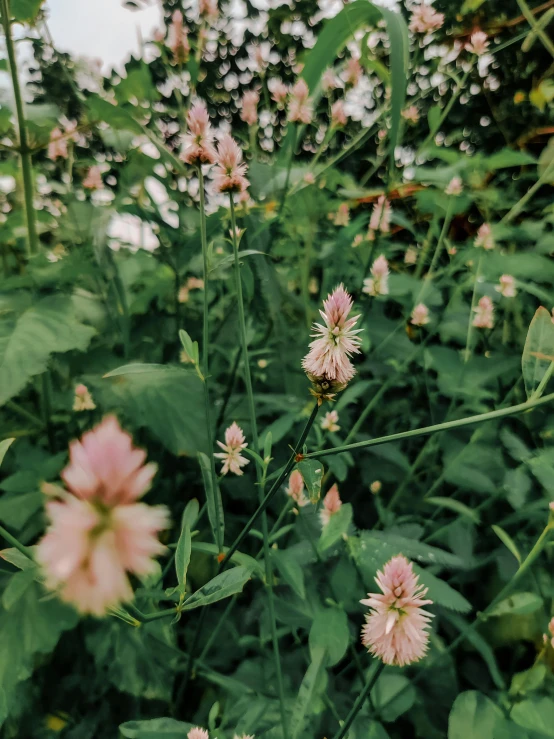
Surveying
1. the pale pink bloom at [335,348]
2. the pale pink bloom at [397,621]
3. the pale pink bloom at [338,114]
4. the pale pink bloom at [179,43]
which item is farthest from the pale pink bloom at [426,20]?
the pale pink bloom at [397,621]

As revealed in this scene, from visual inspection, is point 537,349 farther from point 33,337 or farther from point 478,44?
point 478,44

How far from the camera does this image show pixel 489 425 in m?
1.04

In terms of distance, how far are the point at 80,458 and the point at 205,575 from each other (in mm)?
831

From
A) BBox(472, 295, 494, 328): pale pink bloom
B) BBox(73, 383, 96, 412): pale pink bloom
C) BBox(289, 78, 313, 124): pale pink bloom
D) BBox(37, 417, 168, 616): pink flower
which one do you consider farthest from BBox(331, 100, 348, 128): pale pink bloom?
BBox(37, 417, 168, 616): pink flower

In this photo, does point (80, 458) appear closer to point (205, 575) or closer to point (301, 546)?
point (301, 546)

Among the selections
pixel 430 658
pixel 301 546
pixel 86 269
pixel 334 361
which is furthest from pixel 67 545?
pixel 86 269

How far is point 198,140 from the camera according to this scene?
0.60 metres

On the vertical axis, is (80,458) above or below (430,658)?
above

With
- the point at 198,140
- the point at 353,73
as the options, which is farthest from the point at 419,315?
the point at 353,73

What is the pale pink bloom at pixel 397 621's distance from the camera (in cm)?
38

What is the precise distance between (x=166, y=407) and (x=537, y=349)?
585 mm

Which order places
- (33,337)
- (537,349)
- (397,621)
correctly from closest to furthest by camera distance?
(397,621), (537,349), (33,337)

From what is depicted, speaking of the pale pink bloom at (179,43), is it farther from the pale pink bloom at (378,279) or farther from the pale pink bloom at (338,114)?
the pale pink bloom at (378,279)

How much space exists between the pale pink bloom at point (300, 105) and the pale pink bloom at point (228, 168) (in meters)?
0.31
